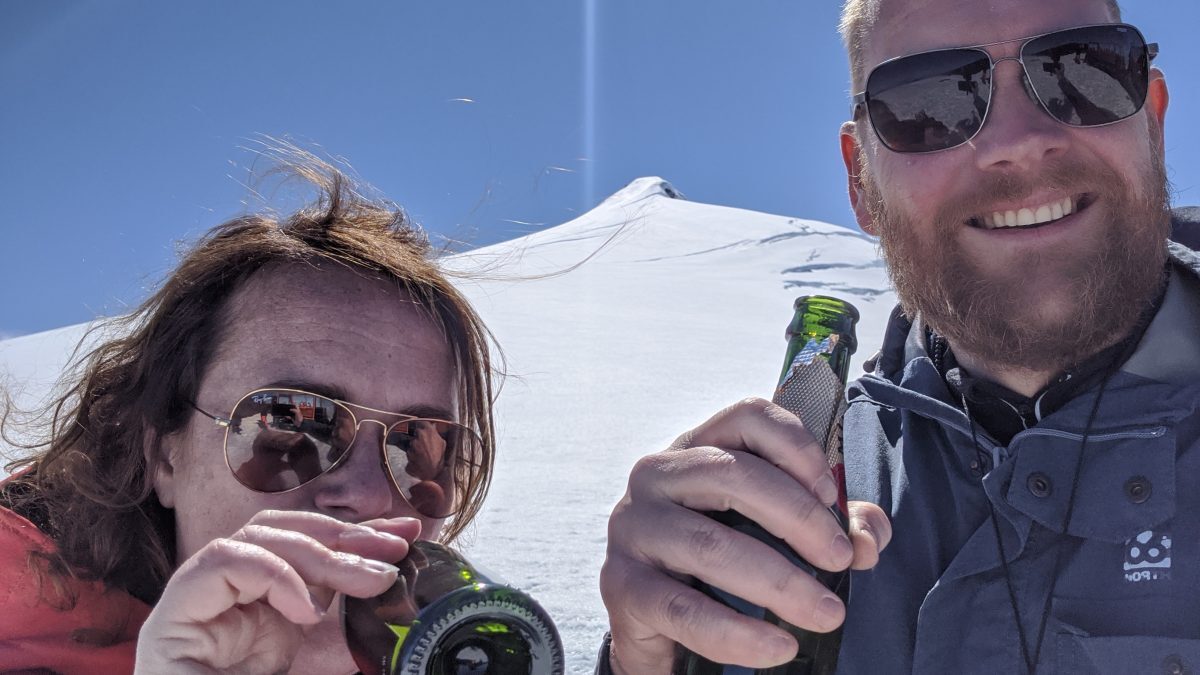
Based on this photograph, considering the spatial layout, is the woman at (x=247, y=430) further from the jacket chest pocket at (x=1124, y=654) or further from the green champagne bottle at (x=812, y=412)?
the jacket chest pocket at (x=1124, y=654)

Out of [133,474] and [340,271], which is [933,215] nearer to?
[340,271]

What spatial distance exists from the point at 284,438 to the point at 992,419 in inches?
52.3

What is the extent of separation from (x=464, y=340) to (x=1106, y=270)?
1249 millimetres

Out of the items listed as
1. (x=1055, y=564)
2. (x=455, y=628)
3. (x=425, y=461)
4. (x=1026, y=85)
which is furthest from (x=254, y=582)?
(x=1026, y=85)

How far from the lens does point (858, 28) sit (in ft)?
6.19

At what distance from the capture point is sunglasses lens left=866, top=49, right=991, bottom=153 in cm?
159

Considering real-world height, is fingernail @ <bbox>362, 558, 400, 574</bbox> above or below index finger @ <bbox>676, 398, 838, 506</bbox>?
below

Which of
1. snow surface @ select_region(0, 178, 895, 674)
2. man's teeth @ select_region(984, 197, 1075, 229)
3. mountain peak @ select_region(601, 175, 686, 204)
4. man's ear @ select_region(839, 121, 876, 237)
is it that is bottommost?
snow surface @ select_region(0, 178, 895, 674)

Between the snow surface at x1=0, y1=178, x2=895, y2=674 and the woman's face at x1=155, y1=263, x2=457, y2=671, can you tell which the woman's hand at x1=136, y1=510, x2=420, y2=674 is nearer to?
the woman's face at x1=155, y1=263, x2=457, y2=671

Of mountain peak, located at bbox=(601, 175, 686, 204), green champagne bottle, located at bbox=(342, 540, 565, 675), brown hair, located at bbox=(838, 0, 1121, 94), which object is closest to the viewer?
green champagne bottle, located at bbox=(342, 540, 565, 675)

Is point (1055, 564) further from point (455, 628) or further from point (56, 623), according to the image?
point (56, 623)

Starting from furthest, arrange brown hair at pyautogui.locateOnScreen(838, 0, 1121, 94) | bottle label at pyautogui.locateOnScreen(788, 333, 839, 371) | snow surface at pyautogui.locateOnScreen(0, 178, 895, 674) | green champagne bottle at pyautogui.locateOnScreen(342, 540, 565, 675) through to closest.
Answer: snow surface at pyautogui.locateOnScreen(0, 178, 895, 674), brown hair at pyautogui.locateOnScreen(838, 0, 1121, 94), bottle label at pyautogui.locateOnScreen(788, 333, 839, 371), green champagne bottle at pyautogui.locateOnScreen(342, 540, 565, 675)

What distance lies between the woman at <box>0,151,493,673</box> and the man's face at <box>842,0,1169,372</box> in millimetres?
990

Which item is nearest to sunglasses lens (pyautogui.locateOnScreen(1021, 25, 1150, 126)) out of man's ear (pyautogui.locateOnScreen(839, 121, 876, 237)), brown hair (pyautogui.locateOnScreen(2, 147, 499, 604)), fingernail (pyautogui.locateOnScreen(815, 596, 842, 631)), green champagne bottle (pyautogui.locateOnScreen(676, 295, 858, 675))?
man's ear (pyautogui.locateOnScreen(839, 121, 876, 237))
